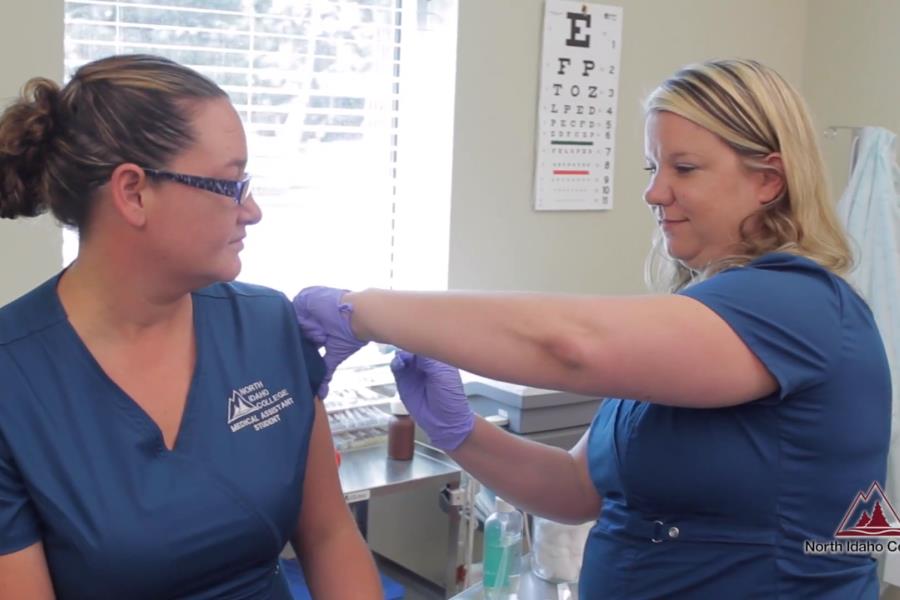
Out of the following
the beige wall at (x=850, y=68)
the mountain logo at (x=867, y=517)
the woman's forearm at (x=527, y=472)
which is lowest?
the woman's forearm at (x=527, y=472)

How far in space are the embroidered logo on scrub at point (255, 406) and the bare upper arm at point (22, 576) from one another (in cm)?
29

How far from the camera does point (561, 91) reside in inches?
115

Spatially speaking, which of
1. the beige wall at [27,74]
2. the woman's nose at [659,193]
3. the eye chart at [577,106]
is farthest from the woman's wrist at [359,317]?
the eye chart at [577,106]

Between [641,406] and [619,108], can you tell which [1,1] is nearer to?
[641,406]

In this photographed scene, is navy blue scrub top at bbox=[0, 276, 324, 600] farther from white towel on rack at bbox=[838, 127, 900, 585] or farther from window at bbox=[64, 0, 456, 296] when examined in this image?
white towel on rack at bbox=[838, 127, 900, 585]

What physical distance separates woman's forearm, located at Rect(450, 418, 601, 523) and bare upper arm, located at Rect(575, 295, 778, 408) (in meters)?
0.45

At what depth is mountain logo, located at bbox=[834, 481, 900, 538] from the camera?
4.25 feet

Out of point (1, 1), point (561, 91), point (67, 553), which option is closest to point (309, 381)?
point (67, 553)

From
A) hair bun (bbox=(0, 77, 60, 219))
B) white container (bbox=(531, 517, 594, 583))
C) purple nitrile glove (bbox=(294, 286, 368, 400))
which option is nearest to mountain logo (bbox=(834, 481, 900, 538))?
white container (bbox=(531, 517, 594, 583))

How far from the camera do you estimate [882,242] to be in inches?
118

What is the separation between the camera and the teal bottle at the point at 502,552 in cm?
188

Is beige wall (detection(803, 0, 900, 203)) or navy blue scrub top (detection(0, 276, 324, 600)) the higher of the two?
beige wall (detection(803, 0, 900, 203))

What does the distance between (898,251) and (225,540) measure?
97.4 inches

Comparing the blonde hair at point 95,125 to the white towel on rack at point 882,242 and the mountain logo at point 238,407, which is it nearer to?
the mountain logo at point 238,407
